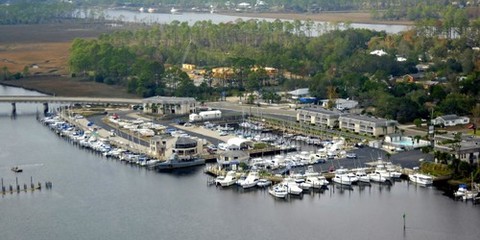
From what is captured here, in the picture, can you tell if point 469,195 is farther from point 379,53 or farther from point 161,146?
point 379,53

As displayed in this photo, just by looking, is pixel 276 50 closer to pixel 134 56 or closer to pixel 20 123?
pixel 134 56

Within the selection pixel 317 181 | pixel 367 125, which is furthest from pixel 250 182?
pixel 367 125

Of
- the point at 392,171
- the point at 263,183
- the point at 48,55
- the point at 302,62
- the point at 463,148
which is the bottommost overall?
the point at 263,183

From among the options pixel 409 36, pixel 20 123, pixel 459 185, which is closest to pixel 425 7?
pixel 409 36

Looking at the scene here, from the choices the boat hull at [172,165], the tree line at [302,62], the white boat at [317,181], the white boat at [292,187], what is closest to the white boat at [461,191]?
the white boat at [317,181]

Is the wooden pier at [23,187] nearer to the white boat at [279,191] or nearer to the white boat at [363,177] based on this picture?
the white boat at [279,191]
